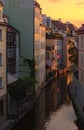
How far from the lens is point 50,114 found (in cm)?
4134

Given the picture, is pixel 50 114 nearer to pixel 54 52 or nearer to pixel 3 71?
pixel 3 71

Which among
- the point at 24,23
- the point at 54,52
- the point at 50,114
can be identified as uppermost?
the point at 24,23

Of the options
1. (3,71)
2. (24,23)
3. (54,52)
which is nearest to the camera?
(3,71)

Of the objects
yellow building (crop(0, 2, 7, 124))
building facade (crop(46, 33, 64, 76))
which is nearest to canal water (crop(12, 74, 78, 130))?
yellow building (crop(0, 2, 7, 124))

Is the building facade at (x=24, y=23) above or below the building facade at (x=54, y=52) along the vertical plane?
above

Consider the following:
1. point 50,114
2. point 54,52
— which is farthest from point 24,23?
point 54,52

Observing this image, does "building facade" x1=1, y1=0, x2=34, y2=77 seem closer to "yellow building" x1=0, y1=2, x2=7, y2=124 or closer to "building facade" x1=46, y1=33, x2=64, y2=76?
"yellow building" x1=0, y1=2, x2=7, y2=124

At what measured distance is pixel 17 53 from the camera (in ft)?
171

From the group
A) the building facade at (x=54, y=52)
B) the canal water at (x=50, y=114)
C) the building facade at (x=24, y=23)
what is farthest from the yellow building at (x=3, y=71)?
the building facade at (x=54, y=52)

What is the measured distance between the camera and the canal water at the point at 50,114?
35.2 metres

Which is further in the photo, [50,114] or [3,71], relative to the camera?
[50,114]

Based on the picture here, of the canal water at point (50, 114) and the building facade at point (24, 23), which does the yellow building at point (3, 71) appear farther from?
the building facade at point (24, 23)

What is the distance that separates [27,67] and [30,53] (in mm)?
2260

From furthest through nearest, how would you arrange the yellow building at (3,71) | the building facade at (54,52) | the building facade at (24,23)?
the building facade at (54,52) < the building facade at (24,23) < the yellow building at (3,71)
